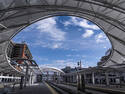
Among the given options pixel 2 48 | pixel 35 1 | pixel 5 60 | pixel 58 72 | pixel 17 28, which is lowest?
pixel 58 72

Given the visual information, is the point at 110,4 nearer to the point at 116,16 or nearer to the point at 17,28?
the point at 116,16

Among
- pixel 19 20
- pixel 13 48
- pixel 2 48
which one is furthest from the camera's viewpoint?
pixel 13 48

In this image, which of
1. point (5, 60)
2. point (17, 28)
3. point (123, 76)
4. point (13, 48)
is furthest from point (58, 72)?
point (17, 28)

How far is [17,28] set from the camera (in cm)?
2488

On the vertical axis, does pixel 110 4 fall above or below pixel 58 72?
above

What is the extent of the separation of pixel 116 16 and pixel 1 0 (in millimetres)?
19916

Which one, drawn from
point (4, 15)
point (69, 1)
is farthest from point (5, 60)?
point (69, 1)

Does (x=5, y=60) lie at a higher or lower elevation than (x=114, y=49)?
lower

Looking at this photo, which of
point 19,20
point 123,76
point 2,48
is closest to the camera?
point 19,20

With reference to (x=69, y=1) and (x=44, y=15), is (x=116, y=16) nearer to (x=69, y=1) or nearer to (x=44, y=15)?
(x=69, y=1)

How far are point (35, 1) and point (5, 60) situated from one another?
24613 millimetres

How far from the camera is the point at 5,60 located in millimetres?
34000

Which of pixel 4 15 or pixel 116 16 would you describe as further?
pixel 116 16

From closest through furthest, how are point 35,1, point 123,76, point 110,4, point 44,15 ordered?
1. point 110,4
2. point 35,1
3. point 44,15
4. point 123,76
